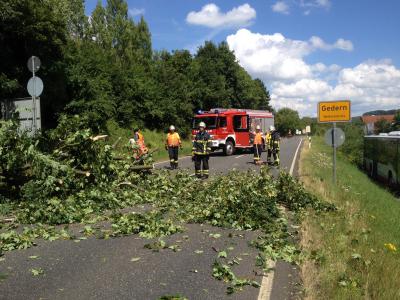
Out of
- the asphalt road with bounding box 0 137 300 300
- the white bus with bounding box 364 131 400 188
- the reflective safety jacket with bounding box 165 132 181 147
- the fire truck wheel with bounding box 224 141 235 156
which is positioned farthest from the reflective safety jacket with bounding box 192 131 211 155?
the fire truck wheel with bounding box 224 141 235 156

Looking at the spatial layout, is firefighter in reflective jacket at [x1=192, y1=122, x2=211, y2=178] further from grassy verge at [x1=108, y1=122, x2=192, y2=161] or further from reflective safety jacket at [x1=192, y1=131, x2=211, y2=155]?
grassy verge at [x1=108, y1=122, x2=192, y2=161]

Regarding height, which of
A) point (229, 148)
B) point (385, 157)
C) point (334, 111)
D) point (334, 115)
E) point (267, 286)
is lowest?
point (267, 286)

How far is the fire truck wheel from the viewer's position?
27.8 m

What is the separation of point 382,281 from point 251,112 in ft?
81.6

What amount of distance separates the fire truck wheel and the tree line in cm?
763

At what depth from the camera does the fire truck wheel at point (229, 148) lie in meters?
27.8

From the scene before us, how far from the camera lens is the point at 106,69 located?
32469mm

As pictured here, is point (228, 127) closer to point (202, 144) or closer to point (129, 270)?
point (202, 144)

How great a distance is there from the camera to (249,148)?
99.0ft

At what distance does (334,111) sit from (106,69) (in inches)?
842

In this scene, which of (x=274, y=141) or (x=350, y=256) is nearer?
(x=350, y=256)

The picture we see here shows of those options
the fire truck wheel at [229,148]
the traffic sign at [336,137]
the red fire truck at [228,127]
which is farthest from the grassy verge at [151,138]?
the traffic sign at [336,137]

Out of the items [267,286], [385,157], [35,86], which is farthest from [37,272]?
[385,157]

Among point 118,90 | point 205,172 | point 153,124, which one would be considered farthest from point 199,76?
point 205,172
